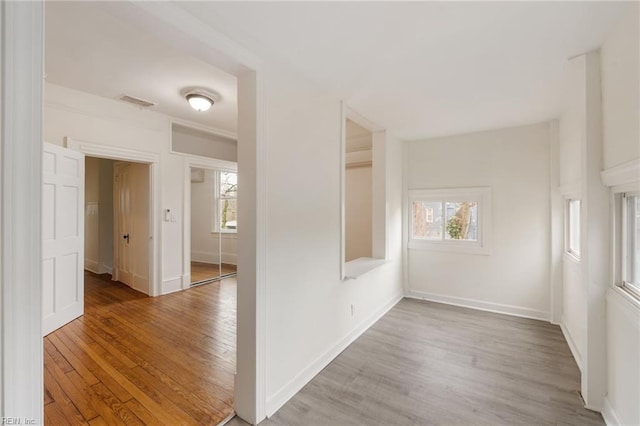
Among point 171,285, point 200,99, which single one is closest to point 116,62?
point 200,99

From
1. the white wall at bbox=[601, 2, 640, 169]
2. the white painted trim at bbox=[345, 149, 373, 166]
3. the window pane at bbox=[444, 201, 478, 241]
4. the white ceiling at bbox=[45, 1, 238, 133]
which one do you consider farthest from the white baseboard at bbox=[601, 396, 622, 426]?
the white painted trim at bbox=[345, 149, 373, 166]

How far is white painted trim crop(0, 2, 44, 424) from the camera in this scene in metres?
0.89

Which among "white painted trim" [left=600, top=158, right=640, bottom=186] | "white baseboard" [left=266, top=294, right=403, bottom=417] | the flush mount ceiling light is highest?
the flush mount ceiling light

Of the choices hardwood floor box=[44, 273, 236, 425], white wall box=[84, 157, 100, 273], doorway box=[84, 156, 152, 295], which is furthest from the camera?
Answer: white wall box=[84, 157, 100, 273]

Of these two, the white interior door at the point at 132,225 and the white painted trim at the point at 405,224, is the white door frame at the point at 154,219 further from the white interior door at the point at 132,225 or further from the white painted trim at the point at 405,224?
the white painted trim at the point at 405,224

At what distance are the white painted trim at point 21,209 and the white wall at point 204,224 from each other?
4.62 meters

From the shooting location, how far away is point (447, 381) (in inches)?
90.0

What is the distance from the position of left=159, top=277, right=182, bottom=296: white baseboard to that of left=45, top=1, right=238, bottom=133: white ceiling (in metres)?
2.61

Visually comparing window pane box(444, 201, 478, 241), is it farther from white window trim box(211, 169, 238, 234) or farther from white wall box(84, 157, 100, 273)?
white wall box(84, 157, 100, 273)

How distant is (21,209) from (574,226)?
175 inches

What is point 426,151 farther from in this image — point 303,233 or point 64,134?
point 64,134

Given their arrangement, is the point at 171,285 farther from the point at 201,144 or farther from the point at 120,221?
the point at 201,144

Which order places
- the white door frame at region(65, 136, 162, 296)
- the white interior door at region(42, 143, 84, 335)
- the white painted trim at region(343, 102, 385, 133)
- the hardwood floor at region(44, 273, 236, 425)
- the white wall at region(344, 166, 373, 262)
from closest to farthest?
the hardwood floor at region(44, 273, 236, 425), the white interior door at region(42, 143, 84, 335), the white painted trim at region(343, 102, 385, 133), the white door frame at region(65, 136, 162, 296), the white wall at region(344, 166, 373, 262)

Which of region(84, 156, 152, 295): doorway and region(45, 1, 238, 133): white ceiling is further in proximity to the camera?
region(84, 156, 152, 295): doorway
